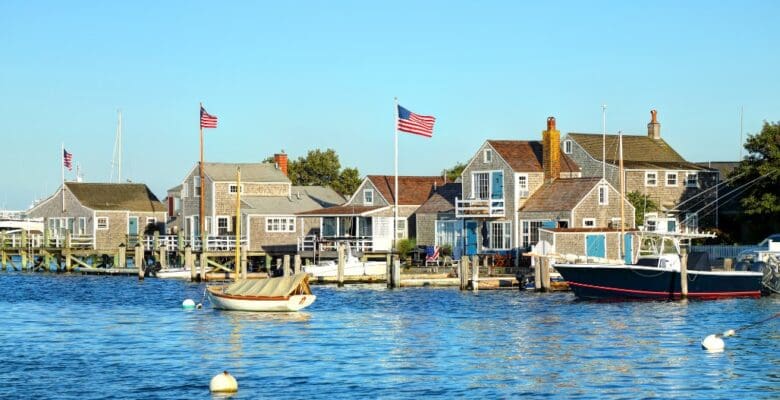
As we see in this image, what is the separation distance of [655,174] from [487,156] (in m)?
12.9

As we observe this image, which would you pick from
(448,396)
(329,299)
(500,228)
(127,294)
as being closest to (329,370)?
(448,396)

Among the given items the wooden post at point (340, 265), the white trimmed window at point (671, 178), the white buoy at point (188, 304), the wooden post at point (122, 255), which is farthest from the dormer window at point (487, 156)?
the wooden post at point (122, 255)

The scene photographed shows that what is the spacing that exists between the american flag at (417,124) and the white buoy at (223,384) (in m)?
44.9

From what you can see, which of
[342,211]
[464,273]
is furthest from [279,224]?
[464,273]

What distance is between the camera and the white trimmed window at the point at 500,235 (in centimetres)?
8638

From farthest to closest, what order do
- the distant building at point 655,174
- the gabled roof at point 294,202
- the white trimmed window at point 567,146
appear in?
the gabled roof at point 294,202, the white trimmed window at point 567,146, the distant building at point 655,174

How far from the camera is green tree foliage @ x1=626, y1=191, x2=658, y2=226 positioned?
89.7m

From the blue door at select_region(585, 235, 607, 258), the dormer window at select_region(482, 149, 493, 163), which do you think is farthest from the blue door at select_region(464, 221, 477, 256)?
the blue door at select_region(585, 235, 607, 258)

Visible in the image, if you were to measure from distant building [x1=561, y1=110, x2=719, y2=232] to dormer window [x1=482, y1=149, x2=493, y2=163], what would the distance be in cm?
828

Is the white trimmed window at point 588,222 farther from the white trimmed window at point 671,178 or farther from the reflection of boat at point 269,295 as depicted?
the reflection of boat at point 269,295

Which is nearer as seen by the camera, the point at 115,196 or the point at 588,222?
the point at 588,222

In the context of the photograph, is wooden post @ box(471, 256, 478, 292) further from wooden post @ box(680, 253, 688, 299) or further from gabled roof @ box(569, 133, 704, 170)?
gabled roof @ box(569, 133, 704, 170)

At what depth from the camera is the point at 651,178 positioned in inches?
3642

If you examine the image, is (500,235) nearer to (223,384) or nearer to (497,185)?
(497,185)
